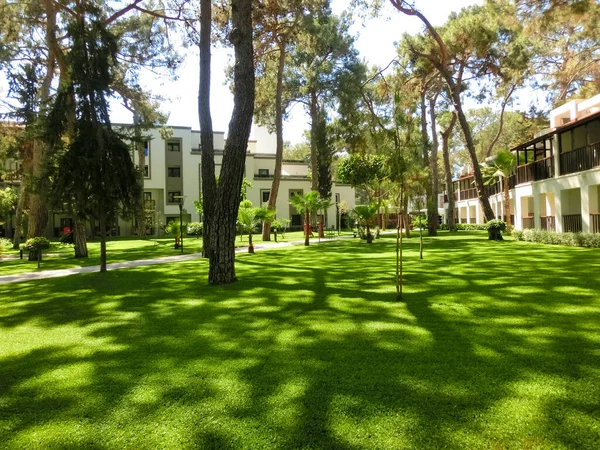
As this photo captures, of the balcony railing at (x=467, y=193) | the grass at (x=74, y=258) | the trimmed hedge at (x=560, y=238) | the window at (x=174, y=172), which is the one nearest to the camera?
the grass at (x=74, y=258)

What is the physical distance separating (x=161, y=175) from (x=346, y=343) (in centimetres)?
4301

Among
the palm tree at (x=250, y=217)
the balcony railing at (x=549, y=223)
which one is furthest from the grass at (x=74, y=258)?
the balcony railing at (x=549, y=223)

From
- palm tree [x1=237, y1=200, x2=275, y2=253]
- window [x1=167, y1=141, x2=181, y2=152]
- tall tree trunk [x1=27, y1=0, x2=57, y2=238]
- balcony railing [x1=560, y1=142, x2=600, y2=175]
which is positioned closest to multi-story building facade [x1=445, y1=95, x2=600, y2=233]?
balcony railing [x1=560, y1=142, x2=600, y2=175]

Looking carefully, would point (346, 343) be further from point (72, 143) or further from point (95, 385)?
point (72, 143)

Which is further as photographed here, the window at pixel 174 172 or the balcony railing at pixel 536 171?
the window at pixel 174 172

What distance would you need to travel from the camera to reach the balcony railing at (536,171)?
70.0 feet

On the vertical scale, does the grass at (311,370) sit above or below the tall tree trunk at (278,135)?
below

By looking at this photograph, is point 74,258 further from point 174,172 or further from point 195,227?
point 174,172

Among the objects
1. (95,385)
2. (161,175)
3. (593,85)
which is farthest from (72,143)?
(161,175)

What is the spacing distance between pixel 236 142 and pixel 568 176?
645 inches

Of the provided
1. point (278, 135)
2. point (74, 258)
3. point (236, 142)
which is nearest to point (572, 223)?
point (278, 135)

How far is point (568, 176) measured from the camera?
Result: 62.7 feet

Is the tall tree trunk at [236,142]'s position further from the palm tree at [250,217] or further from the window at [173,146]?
the window at [173,146]

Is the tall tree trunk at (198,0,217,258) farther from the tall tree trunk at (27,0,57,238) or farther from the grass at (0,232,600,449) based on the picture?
the tall tree trunk at (27,0,57,238)
